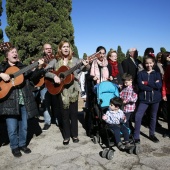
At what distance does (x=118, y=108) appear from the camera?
4492 millimetres

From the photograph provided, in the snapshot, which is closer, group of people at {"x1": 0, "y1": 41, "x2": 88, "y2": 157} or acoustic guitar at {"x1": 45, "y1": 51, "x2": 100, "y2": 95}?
group of people at {"x1": 0, "y1": 41, "x2": 88, "y2": 157}

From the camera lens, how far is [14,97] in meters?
4.13

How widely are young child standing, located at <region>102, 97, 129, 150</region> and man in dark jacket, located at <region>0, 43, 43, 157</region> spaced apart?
1461 millimetres

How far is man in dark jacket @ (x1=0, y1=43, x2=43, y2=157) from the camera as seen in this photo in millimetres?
4051

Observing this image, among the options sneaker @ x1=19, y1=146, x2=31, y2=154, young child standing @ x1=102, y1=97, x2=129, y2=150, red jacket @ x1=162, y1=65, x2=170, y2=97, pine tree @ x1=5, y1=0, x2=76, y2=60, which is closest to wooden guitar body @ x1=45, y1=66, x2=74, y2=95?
young child standing @ x1=102, y1=97, x2=129, y2=150

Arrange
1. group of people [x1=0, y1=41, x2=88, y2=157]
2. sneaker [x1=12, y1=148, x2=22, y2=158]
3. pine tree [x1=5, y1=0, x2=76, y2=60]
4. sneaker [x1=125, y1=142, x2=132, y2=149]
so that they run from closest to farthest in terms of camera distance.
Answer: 1. group of people [x1=0, y1=41, x2=88, y2=157]
2. sneaker [x1=125, y1=142, x2=132, y2=149]
3. sneaker [x1=12, y1=148, x2=22, y2=158]
4. pine tree [x1=5, y1=0, x2=76, y2=60]

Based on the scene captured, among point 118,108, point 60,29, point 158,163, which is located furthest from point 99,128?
point 60,29

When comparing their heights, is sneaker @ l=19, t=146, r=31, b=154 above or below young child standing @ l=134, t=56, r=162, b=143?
below

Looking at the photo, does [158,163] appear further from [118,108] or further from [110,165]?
[118,108]

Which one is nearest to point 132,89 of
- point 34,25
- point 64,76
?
point 64,76

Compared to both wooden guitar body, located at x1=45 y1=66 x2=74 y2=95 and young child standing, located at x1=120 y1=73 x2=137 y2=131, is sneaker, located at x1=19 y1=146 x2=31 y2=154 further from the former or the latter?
young child standing, located at x1=120 y1=73 x2=137 y2=131

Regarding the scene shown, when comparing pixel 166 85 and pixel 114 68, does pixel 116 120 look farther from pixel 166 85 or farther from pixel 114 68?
pixel 114 68

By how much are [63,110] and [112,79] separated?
4.70 ft

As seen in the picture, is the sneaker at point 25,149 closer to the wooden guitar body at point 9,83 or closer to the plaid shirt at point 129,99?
the wooden guitar body at point 9,83
